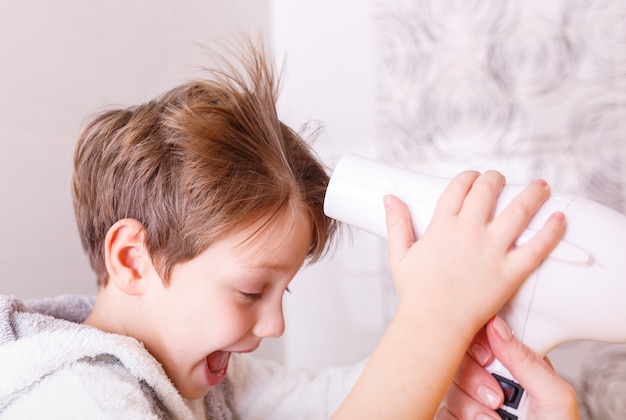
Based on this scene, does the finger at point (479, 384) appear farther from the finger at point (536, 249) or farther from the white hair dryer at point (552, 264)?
the finger at point (536, 249)

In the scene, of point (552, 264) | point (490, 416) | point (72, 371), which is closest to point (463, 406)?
point (490, 416)

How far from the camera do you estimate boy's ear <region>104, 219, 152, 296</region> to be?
2.32ft

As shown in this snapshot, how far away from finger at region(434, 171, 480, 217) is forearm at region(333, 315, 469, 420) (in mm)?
99

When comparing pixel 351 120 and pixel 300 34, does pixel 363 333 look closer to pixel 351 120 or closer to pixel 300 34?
pixel 351 120

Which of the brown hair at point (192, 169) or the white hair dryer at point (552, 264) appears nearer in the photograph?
the white hair dryer at point (552, 264)

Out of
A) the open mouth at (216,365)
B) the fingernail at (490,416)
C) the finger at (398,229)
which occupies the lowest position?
the open mouth at (216,365)

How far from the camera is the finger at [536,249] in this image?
1.65 ft

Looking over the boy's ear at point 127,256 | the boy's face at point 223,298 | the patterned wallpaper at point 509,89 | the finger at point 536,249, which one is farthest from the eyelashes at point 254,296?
the patterned wallpaper at point 509,89

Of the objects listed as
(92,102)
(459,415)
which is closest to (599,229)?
(459,415)

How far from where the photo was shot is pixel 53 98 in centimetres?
89

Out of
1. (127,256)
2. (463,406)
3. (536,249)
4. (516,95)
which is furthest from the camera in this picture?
(516,95)

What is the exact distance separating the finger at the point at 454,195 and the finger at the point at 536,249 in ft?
0.21

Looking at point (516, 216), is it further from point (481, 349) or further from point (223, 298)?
point (223, 298)

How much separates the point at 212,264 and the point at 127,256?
0.11 m
